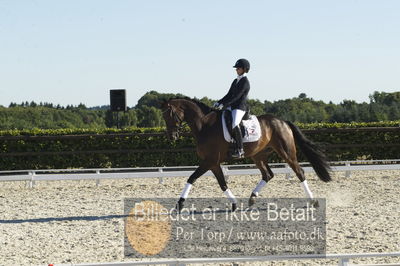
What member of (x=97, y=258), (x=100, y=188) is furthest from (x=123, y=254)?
(x=100, y=188)

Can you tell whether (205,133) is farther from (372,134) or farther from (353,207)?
(372,134)

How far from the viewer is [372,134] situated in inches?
674

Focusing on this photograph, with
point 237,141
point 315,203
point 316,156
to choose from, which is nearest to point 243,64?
point 237,141

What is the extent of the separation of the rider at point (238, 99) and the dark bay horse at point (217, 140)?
20 centimetres

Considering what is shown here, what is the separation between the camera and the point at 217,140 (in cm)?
856

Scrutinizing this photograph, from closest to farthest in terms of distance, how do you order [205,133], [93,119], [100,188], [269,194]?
1. [205,133]
2. [269,194]
3. [100,188]
4. [93,119]

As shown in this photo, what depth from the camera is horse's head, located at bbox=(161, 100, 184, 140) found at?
28.5 ft

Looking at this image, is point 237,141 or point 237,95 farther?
point 237,141

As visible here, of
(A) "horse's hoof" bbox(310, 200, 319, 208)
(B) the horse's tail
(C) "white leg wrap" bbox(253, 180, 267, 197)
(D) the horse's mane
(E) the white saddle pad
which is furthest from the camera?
(B) the horse's tail

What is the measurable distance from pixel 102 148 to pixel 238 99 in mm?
8950

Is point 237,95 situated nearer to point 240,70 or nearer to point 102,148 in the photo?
point 240,70

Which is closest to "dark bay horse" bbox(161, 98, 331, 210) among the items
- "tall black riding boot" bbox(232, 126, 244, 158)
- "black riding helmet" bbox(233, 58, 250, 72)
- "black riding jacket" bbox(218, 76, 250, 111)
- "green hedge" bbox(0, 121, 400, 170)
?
"tall black riding boot" bbox(232, 126, 244, 158)

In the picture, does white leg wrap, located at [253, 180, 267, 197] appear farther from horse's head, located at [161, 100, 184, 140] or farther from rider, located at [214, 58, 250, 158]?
horse's head, located at [161, 100, 184, 140]

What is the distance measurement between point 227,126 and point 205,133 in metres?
0.37
